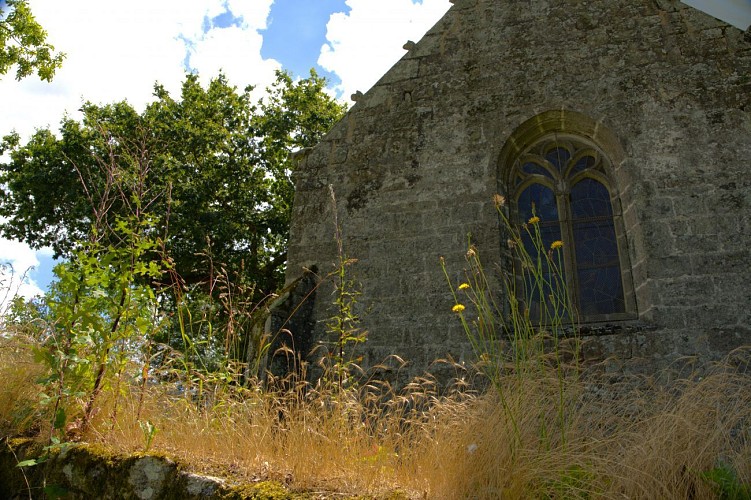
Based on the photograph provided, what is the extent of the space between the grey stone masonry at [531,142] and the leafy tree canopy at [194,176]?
5.21 metres

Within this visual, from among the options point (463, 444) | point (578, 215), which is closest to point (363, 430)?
point (463, 444)

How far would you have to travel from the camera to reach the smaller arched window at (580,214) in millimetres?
6562

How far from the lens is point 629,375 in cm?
557

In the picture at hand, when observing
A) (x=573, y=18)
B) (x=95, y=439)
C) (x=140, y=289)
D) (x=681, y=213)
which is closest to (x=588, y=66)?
(x=573, y=18)

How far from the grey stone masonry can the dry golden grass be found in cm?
221

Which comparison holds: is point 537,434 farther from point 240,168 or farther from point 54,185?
point 54,185

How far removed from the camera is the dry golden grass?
291cm

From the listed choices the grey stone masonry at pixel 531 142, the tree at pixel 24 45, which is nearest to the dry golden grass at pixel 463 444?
the grey stone masonry at pixel 531 142

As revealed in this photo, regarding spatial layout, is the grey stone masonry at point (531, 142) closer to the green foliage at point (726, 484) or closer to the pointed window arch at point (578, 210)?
the pointed window arch at point (578, 210)

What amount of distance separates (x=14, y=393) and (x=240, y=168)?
34.2ft

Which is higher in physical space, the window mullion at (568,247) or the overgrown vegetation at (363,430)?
the window mullion at (568,247)

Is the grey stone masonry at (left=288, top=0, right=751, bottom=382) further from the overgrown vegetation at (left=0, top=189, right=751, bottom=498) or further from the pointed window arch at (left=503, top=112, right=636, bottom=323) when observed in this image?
the overgrown vegetation at (left=0, top=189, right=751, bottom=498)

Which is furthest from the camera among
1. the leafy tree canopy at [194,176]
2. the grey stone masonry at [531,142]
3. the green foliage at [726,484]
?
the leafy tree canopy at [194,176]

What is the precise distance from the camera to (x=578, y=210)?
7066 mm
